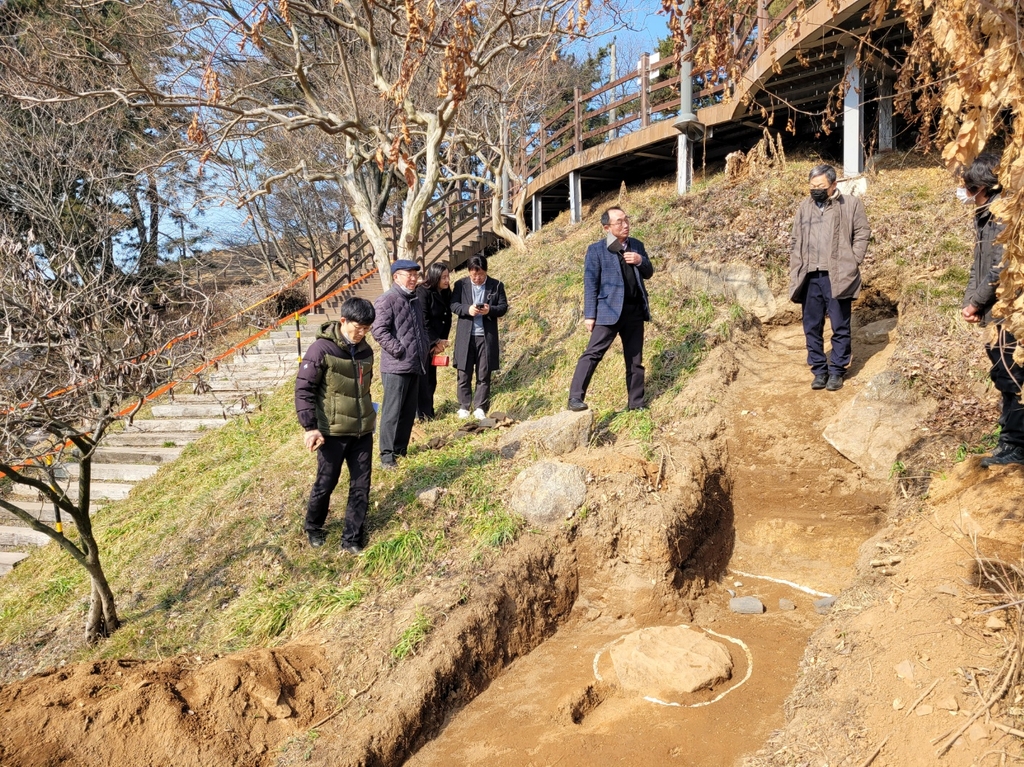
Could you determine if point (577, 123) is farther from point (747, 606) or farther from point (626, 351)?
point (747, 606)

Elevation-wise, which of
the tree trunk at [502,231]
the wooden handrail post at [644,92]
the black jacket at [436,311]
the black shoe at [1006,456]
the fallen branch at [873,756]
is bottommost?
the fallen branch at [873,756]

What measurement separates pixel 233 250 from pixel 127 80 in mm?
8367

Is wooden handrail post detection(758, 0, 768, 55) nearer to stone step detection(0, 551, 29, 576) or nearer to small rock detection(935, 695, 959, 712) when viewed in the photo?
small rock detection(935, 695, 959, 712)

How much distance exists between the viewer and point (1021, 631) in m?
2.66

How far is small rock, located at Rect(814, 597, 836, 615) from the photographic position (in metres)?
4.22

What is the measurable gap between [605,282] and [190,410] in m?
8.70

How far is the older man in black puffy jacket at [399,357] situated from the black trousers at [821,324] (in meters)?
3.57

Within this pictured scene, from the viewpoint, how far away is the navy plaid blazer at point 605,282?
18.9 ft

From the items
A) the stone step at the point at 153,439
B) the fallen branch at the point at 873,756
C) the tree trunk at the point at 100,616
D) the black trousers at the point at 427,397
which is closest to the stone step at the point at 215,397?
the stone step at the point at 153,439

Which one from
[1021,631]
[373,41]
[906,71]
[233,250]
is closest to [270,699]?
[1021,631]

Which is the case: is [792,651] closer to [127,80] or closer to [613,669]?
[613,669]

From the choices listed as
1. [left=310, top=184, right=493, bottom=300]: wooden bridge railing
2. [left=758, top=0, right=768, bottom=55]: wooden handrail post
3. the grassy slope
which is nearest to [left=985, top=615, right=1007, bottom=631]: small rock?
the grassy slope

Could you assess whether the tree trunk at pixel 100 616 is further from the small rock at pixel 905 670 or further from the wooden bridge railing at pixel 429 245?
the wooden bridge railing at pixel 429 245

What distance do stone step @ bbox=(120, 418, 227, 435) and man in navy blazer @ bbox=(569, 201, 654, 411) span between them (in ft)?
24.4
